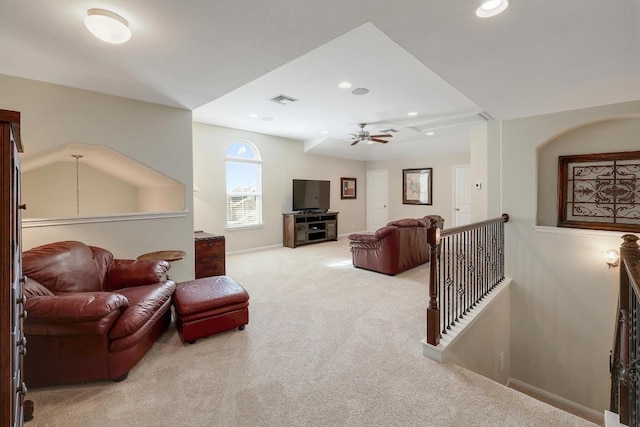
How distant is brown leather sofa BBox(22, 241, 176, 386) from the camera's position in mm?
1917

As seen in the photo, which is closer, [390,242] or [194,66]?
[194,66]

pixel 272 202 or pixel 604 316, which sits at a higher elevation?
pixel 272 202

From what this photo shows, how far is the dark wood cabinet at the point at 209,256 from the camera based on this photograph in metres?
4.28

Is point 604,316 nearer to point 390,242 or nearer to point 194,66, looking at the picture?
point 390,242

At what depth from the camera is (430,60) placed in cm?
244

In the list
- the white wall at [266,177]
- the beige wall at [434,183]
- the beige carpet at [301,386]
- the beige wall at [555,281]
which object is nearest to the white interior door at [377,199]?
the beige wall at [434,183]

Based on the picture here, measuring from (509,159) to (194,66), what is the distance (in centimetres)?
417

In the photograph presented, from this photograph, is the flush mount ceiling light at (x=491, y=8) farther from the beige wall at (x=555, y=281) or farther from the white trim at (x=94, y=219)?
the white trim at (x=94, y=219)

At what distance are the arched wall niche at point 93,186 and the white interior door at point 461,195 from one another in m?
7.11

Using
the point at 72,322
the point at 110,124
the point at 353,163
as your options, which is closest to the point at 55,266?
the point at 72,322

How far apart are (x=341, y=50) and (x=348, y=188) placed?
6624 mm

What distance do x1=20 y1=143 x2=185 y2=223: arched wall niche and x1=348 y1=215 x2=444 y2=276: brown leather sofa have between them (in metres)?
2.92

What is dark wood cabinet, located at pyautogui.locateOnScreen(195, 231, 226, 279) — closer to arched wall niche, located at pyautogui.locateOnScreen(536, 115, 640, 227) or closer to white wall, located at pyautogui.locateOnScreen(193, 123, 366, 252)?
Result: white wall, located at pyautogui.locateOnScreen(193, 123, 366, 252)

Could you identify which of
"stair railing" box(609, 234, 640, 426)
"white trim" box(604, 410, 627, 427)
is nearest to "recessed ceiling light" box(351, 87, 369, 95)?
"stair railing" box(609, 234, 640, 426)
